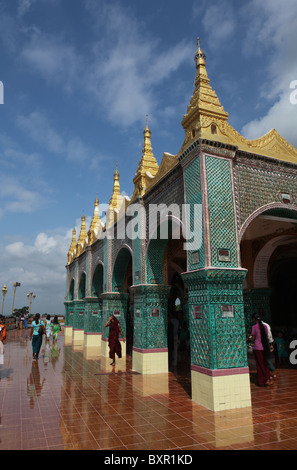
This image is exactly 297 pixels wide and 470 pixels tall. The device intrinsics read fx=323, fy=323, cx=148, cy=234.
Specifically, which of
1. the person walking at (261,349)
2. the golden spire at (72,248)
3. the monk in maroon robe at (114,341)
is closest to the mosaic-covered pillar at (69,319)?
the golden spire at (72,248)

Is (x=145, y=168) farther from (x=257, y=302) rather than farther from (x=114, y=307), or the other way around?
(x=257, y=302)

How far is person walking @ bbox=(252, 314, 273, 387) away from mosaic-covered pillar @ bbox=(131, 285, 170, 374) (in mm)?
2213

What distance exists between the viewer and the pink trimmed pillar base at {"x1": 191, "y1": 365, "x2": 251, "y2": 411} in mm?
4551

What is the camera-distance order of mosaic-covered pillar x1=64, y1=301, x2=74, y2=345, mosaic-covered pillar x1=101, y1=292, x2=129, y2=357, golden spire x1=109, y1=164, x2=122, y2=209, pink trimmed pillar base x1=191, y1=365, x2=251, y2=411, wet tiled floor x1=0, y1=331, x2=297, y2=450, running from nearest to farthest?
wet tiled floor x1=0, y1=331, x2=297, y2=450 → pink trimmed pillar base x1=191, y1=365, x2=251, y2=411 → mosaic-covered pillar x1=101, y1=292, x2=129, y2=357 → golden spire x1=109, y1=164, x2=122, y2=209 → mosaic-covered pillar x1=64, y1=301, x2=74, y2=345

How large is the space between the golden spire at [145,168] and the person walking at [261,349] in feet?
13.4

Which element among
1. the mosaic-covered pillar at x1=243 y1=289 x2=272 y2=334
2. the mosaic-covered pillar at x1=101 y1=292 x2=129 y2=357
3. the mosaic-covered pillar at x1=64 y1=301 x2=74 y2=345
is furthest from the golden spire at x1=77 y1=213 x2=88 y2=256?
the mosaic-covered pillar at x1=243 y1=289 x2=272 y2=334

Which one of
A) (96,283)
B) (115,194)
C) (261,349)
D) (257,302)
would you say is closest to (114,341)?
(261,349)

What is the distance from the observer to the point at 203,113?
5621 millimetres

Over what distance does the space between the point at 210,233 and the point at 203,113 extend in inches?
85.1

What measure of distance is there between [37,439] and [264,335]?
4.09 m

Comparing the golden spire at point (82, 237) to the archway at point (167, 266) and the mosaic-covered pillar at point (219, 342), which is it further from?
the mosaic-covered pillar at point (219, 342)

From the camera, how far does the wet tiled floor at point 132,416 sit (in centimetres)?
341

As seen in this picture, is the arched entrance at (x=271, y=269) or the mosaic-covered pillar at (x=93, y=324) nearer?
the arched entrance at (x=271, y=269)

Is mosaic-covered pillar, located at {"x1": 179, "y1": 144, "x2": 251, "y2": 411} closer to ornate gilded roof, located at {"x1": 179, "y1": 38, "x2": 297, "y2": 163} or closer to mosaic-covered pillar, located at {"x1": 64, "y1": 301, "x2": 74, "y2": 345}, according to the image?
ornate gilded roof, located at {"x1": 179, "y1": 38, "x2": 297, "y2": 163}
